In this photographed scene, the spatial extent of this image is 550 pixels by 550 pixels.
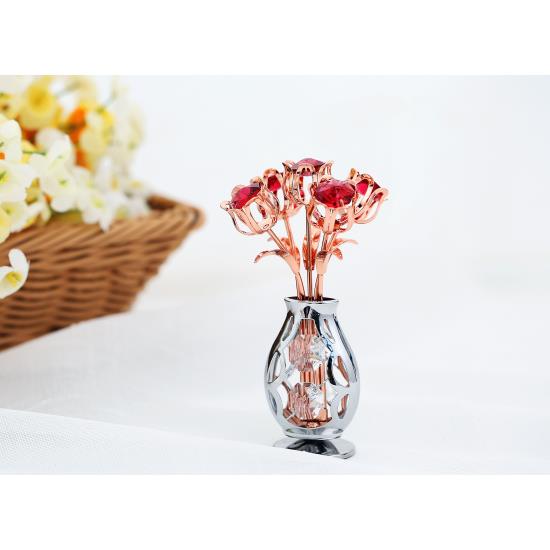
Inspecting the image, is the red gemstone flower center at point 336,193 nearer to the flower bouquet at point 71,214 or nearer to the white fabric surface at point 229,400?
the white fabric surface at point 229,400

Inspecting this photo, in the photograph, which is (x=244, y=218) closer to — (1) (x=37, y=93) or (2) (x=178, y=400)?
(2) (x=178, y=400)

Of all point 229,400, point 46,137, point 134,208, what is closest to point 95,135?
point 46,137

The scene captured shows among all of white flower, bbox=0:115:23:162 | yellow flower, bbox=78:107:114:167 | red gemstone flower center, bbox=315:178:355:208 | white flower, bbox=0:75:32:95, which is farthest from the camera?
yellow flower, bbox=78:107:114:167

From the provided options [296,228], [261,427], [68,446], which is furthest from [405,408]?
[296,228]

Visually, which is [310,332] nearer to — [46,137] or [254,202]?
[254,202]

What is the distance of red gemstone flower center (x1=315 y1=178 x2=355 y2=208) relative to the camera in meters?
0.90

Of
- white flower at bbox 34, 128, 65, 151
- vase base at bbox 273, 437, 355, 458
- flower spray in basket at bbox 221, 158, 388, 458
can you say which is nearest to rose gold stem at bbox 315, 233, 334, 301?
flower spray in basket at bbox 221, 158, 388, 458

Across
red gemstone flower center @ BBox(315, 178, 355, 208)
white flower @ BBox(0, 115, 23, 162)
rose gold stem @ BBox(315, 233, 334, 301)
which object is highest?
white flower @ BBox(0, 115, 23, 162)

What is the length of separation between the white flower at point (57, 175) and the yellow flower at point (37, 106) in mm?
135

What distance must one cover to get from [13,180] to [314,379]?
447mm

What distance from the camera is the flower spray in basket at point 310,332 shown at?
0.95 metres

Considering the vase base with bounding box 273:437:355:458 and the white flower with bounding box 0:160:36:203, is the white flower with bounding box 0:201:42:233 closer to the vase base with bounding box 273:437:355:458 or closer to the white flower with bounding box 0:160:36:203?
the white flower with bounding box 0:160:36:203

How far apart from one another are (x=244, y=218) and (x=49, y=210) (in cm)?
43

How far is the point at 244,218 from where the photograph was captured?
3.17 feet
